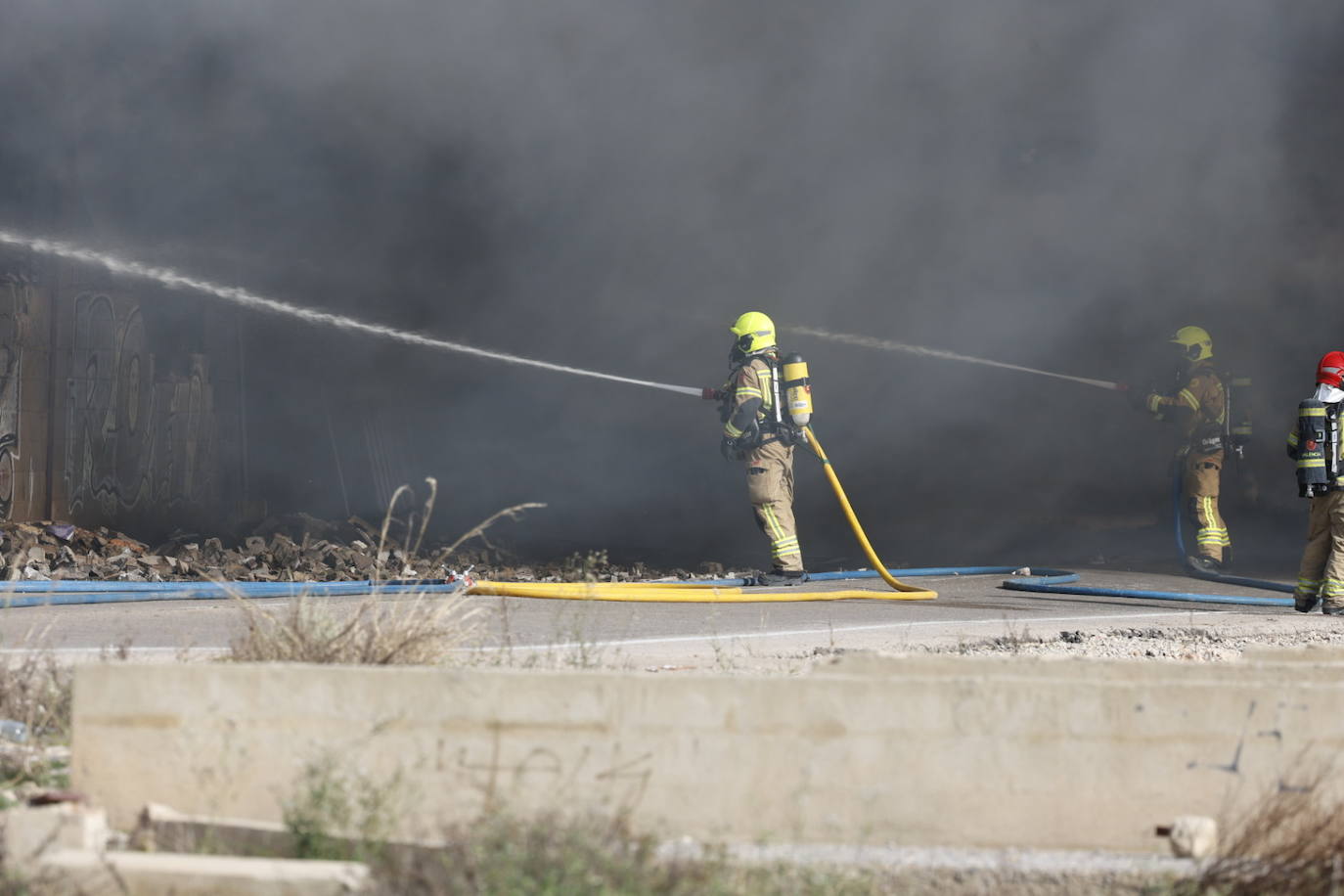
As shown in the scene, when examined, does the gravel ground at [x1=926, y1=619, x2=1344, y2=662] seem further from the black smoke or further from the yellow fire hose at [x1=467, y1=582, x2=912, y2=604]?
the black smoke

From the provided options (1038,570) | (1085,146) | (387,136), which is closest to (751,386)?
(1038,570)

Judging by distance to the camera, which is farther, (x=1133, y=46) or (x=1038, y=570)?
(x=1133, y=46)

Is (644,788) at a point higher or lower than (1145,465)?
lower

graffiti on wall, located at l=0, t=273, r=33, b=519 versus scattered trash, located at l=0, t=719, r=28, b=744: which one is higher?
graffiti on wall, located at l=0, t=273, r=33, b=519

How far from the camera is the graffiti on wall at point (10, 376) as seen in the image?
1159 cm

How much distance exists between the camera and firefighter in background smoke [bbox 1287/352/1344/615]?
8.38 m

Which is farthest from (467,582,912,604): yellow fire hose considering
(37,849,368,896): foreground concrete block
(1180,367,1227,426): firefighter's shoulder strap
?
(37,849,368,896): foreground concrete block

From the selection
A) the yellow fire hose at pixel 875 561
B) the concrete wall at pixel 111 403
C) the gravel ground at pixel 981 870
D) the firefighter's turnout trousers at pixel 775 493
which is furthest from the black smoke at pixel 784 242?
the gravel ground at pixel 981 870

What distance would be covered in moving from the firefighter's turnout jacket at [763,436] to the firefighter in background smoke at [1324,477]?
3.61 meters

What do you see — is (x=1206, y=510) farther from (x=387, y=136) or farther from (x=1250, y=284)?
(x=387, y=136)

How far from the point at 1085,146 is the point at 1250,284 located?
289cm

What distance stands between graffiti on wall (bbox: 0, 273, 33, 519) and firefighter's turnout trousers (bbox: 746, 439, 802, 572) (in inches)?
257

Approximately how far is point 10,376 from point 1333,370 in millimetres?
10569

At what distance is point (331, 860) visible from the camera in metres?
2.80
